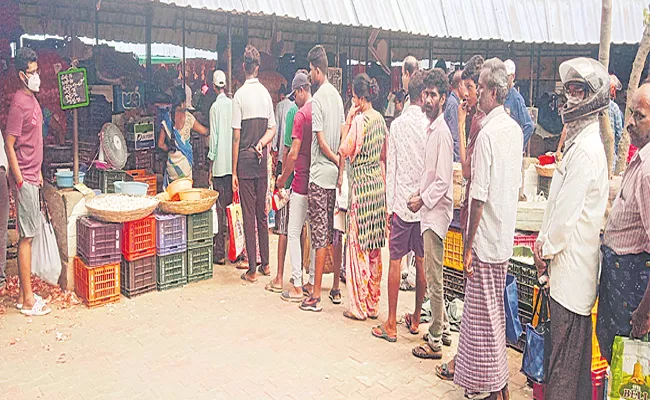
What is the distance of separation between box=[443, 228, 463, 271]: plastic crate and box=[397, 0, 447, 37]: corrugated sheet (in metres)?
4.82

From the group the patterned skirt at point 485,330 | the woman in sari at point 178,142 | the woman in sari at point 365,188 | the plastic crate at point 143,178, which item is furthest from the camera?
the plastic crate at point 143,178

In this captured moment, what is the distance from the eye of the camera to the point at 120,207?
6516 mm

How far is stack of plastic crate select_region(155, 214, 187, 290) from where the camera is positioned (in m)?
6.80

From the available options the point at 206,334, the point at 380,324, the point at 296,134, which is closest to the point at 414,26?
the point at 296,134

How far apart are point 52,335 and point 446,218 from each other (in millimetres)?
3626

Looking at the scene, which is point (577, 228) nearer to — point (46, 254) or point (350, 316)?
point (350, 316)

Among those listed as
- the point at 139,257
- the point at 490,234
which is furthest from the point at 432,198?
the point at 139,257

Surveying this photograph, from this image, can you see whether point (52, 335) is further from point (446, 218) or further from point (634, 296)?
point (634, 296)

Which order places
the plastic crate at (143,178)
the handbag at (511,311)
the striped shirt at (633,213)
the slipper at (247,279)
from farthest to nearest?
1. the plastic crate at (143,178)
2. the slipper at (247,279)
3. the handbag at (511,311)
4. the striped shirt at (633,213)

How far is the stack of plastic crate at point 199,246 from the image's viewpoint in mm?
7141

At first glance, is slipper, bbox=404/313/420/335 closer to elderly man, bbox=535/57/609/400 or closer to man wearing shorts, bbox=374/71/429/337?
man wearing shorts, bbox=374/71/429/337

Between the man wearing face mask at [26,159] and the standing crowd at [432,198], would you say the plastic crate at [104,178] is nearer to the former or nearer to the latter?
the standing crowd at [432,198]

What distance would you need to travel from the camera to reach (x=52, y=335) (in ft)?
18.3

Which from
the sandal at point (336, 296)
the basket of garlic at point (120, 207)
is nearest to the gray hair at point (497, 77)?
the sandal at point (336, 296)
